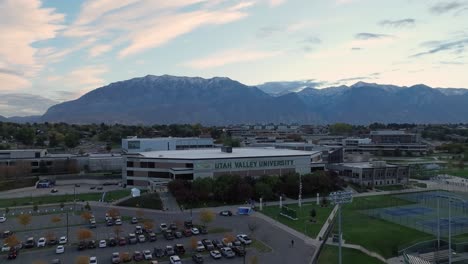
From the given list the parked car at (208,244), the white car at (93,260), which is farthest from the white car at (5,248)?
the parked car at (208,244)

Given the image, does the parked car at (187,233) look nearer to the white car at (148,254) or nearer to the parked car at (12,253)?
the white car at (148,254)

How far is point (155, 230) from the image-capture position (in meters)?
50.4

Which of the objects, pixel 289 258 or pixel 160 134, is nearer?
pixel 289 258

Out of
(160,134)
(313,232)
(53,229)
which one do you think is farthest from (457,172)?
(160,134)

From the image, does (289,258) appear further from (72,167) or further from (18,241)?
(72,167)

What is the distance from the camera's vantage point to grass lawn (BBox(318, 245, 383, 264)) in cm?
3979

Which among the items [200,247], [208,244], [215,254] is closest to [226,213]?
[208,244]

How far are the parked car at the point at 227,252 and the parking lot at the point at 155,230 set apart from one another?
1.62 ft

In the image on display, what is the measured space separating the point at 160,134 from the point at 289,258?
456 ft

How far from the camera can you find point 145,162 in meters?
77.2

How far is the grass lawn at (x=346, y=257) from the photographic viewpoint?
3979cm

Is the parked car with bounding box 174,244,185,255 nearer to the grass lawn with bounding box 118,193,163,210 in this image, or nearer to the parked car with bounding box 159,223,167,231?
the parked car with bounding box 159,223,167,231

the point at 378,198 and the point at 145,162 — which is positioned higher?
the point at 145,162

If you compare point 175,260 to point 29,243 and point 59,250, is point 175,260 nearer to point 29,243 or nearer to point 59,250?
point 59,250
